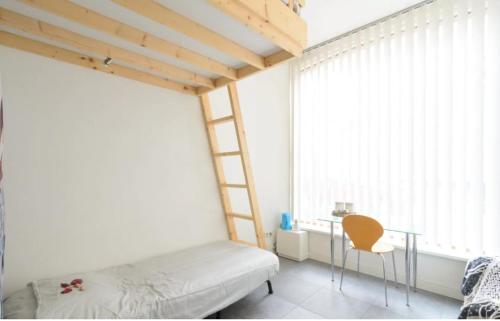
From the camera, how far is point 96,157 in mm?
2074

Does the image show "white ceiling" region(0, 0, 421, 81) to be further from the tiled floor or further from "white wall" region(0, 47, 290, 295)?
the tiled floor

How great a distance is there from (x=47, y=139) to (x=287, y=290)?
2.50 m

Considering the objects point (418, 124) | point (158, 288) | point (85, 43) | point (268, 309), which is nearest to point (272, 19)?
point (85, 43)

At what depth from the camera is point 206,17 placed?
4.96 ft

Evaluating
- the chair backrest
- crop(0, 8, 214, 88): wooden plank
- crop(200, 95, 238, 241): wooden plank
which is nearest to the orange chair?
the chair backrest

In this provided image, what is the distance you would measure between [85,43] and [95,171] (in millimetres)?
987

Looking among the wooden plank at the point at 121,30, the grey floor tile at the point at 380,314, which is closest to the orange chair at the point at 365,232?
the grey floor tile at the point at 380,314

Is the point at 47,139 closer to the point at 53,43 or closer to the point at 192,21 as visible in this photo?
the point at 53,43

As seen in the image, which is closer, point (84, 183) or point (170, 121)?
point (84, 183)

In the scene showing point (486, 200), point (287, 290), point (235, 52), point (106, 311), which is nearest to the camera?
point (106, 311)

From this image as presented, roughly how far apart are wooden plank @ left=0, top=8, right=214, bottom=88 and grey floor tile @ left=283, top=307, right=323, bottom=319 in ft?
7.44

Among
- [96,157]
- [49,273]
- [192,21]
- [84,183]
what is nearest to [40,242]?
[49,273]

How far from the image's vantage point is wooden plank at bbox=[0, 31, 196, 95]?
171cm

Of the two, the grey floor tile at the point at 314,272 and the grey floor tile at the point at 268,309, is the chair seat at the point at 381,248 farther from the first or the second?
the grey floor tile at the point at 268,309
